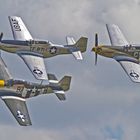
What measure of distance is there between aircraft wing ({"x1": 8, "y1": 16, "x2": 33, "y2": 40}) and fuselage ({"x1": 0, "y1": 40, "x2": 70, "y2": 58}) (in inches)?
88.4

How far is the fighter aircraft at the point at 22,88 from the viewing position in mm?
97000

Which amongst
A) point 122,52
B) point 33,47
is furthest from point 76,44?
point 122,52

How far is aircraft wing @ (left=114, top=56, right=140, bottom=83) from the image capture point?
10182 centimetres

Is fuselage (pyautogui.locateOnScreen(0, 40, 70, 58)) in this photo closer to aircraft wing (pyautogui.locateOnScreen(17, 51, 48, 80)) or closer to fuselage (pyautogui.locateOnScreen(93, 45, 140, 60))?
aircraft wing (pyautogui.locateOnScreen(17, 51, 48, 80))

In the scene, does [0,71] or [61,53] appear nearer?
[0,71]

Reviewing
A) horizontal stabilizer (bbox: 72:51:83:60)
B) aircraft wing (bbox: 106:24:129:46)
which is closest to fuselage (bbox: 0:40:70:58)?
horizontal stabilizer (bbox: 72:51:83:60)

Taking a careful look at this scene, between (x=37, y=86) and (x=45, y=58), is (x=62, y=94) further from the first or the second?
(x=45, y=58)

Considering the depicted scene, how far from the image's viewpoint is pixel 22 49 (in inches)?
4306

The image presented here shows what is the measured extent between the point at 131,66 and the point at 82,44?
8.70 metres

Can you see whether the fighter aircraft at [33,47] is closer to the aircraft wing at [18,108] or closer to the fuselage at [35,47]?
the fuselage at [35,47]

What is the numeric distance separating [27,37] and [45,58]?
395 cm

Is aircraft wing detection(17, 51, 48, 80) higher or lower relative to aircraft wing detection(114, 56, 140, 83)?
higher

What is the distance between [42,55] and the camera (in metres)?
111

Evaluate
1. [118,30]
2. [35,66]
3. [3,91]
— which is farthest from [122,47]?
[3,91]
